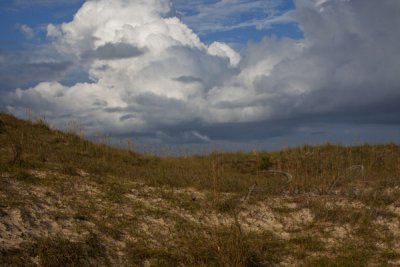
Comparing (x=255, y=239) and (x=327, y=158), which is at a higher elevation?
(x=327, y=158)

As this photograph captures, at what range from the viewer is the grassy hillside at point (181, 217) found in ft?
27.2

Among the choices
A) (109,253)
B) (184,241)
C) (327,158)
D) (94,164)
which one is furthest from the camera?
(327,158)

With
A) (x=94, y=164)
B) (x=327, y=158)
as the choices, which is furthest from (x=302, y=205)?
(x=327, y=158)

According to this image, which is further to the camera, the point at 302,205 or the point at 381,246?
the point at 302,205

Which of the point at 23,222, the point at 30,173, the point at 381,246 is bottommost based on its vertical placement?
the point at 381,246

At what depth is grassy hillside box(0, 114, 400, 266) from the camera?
8281mm

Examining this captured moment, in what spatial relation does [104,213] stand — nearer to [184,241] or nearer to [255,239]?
[184,241]

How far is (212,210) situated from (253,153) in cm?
1212

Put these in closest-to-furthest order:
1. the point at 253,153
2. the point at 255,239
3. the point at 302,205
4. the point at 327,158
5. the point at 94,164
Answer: the point at 255,239, the point at 302,205, the point at 94,164, the point at 327,158, the point at 253,153

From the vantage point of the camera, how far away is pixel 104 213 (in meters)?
9.89

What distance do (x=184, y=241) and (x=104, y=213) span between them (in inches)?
73.2

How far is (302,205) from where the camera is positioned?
11766 millimetres

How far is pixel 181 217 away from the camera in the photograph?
34.2ft

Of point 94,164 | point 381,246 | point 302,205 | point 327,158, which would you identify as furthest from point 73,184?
point 327,158
